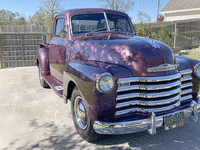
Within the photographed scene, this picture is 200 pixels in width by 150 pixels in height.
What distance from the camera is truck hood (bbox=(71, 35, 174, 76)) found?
9.09 ft

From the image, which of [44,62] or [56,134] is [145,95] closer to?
[56,134]

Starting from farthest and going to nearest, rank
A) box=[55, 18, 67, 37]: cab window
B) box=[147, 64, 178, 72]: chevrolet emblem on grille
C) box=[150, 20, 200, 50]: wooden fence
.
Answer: box=[150, 20, 200, 50]: wooden fence
box=[55, 18, 67, 37]: cab window
box=[147, 64, 178, 72]: chevrolet emblem on grille

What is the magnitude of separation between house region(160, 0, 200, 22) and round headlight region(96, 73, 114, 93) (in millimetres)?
29868

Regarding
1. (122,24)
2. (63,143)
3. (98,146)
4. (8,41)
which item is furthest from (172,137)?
(8,41)

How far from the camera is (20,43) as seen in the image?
11.3 metres

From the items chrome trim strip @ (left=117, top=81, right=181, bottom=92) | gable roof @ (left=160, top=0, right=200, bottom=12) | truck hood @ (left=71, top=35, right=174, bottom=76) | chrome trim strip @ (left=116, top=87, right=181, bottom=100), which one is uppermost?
gable roof @ (left=160, top=0, right=200, bottom=12)

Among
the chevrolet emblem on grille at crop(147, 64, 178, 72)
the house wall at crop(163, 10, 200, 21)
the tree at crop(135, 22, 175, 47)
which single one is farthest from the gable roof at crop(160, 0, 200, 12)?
the chevrolet emblem on grille at crop(147, 64, 178, 72)

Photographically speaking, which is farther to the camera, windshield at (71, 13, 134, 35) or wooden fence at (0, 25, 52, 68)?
wooden fence at (0, 25, 52, 68)

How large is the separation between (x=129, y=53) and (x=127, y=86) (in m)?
0.58

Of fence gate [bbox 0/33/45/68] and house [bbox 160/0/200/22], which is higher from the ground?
house [bbox 160/0/200/22]

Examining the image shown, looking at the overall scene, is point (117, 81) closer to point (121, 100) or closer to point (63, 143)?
point (121, 100)

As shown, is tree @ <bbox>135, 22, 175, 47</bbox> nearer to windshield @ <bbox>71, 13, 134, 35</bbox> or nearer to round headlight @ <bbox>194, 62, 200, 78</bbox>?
windshield @ <bbox>71, 13, 134, 35</bbox>

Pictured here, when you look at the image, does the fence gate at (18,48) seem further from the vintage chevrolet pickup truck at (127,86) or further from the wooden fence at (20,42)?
the vintage chevrolet pickup truck at (127,86)

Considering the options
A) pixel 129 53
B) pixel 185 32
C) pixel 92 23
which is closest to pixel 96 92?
pixel 129 53
